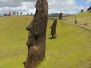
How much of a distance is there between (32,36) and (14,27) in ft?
229

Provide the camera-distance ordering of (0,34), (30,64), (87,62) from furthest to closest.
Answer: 1. (0,34)
2. (30,64)
3. (87,62)

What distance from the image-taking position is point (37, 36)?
102 feet

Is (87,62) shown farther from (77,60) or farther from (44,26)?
(44,26)

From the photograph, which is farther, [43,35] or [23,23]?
[23,23]

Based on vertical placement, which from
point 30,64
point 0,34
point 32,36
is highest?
point 32,36

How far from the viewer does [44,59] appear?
32.2 meters

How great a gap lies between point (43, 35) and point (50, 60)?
2819mm

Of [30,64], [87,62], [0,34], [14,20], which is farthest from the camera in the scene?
[14,20]

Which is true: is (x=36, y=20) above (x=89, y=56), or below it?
above

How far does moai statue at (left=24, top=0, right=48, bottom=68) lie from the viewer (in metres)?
30.9

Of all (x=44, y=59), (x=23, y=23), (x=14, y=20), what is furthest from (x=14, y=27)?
(x=44, y=59)

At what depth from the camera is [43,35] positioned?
31406 millimetres

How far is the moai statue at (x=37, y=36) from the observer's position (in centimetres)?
3089

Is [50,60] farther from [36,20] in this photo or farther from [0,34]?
[0,34]
